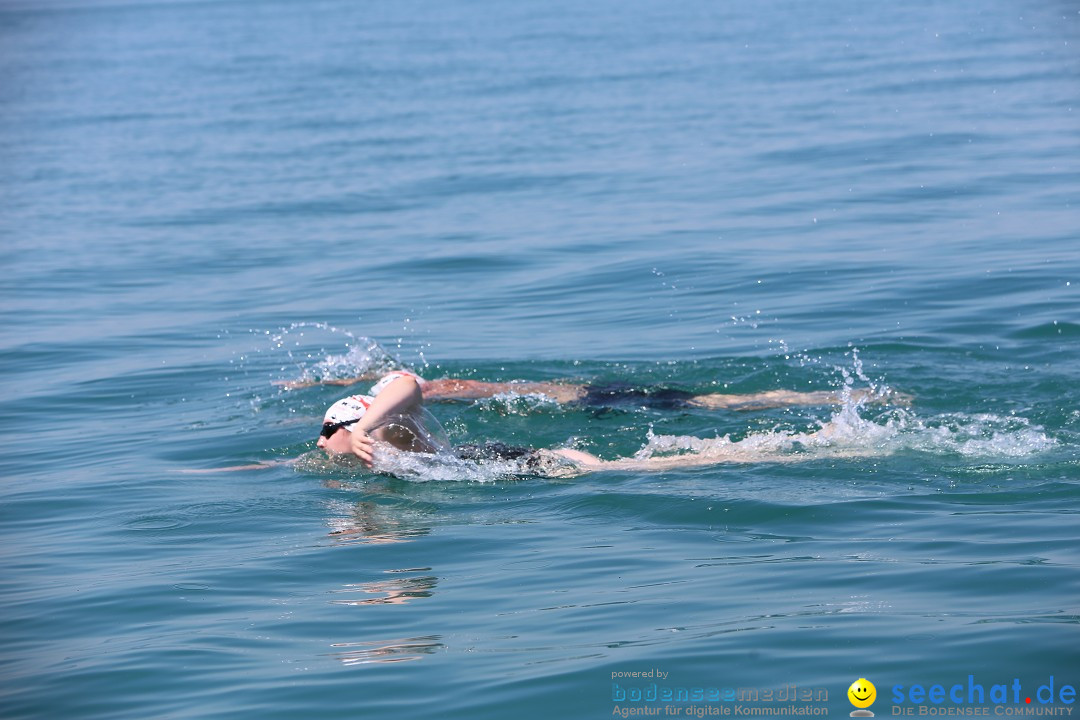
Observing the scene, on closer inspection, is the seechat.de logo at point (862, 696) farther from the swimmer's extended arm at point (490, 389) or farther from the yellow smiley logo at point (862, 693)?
the swimmer's extended arm at point (490, 389)

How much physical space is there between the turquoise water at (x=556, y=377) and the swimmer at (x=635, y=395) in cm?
20

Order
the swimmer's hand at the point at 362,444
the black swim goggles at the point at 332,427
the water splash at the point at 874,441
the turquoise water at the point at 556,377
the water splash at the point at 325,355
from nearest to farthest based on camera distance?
the turquoise water at the point at 556,377
the swimmer's hand at the point at 362,444
the water splash at the point at 874,441
the black swim goggles at the point at 332,427
the water splash at the point at 325,355

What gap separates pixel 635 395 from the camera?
1183 cm

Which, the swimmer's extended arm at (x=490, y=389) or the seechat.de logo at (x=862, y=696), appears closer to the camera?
the seechat.de logo at (x=862, y=696)

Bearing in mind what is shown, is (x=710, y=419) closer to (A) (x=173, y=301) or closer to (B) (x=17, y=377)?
(B) (x=17, y=377)

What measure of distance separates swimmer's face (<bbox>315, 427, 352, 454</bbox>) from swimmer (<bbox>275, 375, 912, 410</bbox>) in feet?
7.84

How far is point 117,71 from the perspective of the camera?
52.6 metres

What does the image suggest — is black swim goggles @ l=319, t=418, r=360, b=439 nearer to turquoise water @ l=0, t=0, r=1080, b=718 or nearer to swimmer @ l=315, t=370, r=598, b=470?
swimmer @ l=315, t=370, r=598, b=470

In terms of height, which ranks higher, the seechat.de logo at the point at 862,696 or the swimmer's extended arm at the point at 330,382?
the swimmer's extended arm at the point at 330,382

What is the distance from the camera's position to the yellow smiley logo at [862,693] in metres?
5.71

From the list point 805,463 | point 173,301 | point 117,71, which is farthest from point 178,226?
point 117,71

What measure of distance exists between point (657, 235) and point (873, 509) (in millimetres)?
11208

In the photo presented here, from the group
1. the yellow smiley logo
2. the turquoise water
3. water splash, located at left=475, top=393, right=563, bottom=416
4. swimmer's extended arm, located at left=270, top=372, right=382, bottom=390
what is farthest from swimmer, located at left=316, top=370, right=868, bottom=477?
the yellow smiley logo

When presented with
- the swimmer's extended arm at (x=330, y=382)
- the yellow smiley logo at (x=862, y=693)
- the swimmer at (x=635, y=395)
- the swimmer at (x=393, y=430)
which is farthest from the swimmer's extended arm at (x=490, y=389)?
the yellow smiley logo at (x=862, y=693)
